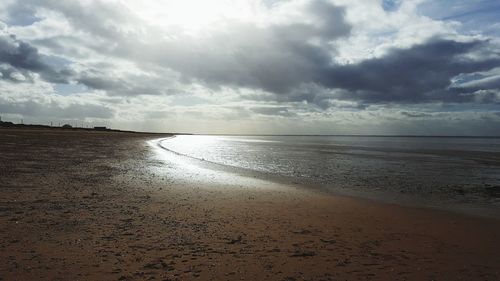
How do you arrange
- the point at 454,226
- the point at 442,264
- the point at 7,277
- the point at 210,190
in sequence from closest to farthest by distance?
the point at 7,277
the point at 442,264
the point at 454,226
the point at 210,190

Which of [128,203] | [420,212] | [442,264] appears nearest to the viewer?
[442,264]

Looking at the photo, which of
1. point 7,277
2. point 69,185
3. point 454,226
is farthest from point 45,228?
point 454,226

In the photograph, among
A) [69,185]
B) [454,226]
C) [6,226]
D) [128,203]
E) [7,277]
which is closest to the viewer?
[7,277]

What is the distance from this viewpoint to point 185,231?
8.52m

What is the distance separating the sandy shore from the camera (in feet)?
20.4

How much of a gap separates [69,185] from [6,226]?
258 inches

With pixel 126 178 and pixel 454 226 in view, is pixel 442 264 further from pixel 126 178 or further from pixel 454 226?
pixel 126 178

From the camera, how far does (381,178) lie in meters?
22.7

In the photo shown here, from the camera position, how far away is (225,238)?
26.7ft

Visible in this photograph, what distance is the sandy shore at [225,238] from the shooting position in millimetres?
6211

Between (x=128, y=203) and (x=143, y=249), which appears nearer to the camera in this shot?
(x=143, y=249)

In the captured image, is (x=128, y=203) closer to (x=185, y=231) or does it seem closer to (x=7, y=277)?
(x=185, y=231)

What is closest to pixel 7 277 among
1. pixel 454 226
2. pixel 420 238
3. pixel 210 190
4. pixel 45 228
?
pixel 45 228

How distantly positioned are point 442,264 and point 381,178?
16467mm
